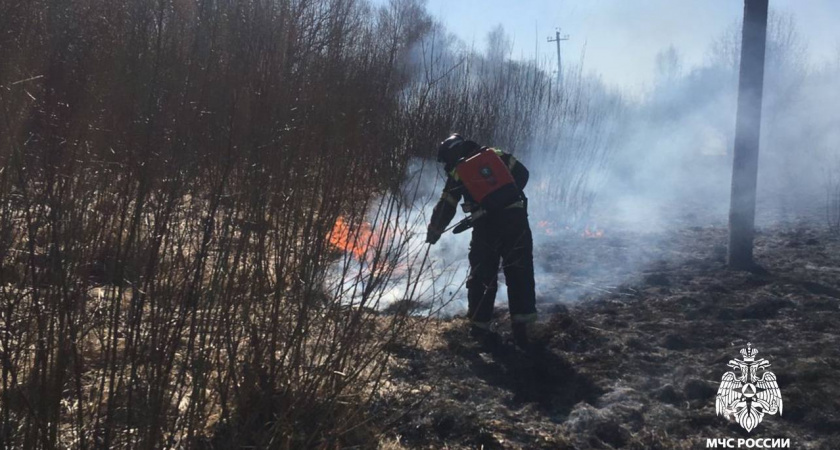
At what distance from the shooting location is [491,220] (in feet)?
17.9

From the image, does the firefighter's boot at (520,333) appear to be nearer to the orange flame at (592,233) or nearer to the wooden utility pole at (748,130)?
the wooden utility pole at (748,130)

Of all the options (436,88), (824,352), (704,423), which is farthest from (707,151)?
(704,423)

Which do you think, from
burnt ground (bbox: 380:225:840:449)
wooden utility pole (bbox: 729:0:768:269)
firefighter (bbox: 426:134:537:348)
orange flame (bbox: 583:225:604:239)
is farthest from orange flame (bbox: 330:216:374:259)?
orange flame (bbox: 583:225:604:239)

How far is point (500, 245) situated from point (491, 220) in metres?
0.22

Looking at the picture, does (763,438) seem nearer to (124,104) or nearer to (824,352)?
(824,352)

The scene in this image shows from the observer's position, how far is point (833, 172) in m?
15.7

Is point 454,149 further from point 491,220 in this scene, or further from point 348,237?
point 348,237

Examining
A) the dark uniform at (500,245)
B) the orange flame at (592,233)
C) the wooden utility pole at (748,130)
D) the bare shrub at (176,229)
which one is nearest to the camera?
the bare shrub at (176,229)

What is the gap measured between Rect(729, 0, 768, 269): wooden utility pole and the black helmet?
10.2 ft

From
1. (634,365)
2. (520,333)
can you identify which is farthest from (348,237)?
(520,333)

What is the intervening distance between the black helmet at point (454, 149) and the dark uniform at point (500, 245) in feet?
0.20

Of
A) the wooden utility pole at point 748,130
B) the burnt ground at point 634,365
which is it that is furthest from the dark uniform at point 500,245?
the wooden utility pole at point 748,130

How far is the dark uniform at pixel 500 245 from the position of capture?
5316mm

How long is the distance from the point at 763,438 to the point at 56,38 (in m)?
4.70
